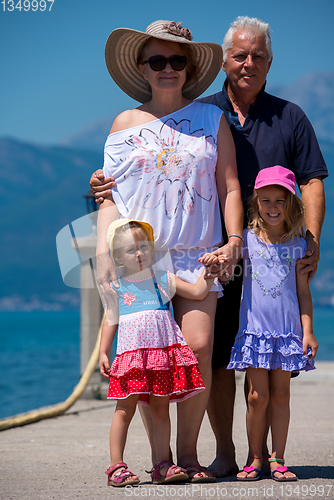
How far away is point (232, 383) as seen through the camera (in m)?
3.46

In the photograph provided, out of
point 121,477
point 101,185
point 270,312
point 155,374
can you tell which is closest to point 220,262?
point 270,312

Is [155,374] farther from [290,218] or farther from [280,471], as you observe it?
[290,218]

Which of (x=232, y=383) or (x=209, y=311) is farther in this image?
(x=232, y=383)

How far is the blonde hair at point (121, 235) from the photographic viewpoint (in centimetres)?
288

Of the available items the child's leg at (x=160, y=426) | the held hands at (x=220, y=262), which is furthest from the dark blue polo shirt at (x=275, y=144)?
the child's leg at (x=160, y=426)

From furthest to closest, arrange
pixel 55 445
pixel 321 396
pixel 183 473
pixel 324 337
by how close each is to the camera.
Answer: pixel 324 337
pixel 321 396
pixel 55 445
pixel 183 473

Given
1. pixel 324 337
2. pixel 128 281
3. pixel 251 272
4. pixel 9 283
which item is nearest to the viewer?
pixel 128 281

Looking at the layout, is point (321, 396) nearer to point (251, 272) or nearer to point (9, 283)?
point (251, 272)

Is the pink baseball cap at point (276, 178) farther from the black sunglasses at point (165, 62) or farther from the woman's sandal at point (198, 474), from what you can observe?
the woman's sandal at point (198, 474)

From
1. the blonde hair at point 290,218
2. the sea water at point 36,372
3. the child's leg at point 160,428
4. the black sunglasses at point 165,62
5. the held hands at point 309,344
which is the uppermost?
the black sunglasses at point 165,62

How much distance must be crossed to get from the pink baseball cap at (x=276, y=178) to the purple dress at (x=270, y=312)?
0.88 ft

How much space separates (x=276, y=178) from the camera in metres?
3.06

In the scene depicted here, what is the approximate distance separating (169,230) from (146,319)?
456mm

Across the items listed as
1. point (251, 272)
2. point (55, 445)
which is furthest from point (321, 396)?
point (251, 272)
